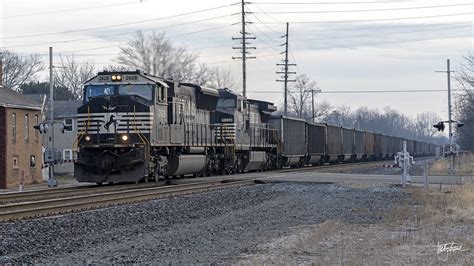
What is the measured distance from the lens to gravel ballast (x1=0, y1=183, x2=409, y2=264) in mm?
10094

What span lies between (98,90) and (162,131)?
2.81 metres

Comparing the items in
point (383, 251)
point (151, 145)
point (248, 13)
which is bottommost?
point (383, 251)

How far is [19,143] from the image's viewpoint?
1567 inches

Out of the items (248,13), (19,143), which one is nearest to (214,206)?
(19,143)

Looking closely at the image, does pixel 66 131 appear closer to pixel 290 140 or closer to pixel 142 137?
pixel 290 140

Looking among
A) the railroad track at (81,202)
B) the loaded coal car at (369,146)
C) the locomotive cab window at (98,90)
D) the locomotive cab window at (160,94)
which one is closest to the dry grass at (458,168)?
the loaded coal car at (369,146)

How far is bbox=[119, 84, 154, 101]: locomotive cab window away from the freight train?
0.08 ft

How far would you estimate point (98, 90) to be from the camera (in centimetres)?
2603

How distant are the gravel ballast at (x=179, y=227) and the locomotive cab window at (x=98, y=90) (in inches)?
271

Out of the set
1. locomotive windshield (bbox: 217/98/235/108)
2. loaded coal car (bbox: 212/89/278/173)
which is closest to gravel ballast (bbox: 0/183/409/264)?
loaded coal car (bbox: 212/89/278/173)

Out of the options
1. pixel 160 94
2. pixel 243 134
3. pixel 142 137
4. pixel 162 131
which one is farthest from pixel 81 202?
pixel 243 134

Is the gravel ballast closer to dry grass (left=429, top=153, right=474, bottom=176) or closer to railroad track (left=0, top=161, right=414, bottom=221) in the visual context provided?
railroad track (left=0, top=161, right=414, bottom=221)

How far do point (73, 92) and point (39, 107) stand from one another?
215 ft

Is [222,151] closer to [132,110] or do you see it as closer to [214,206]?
[132,110]
